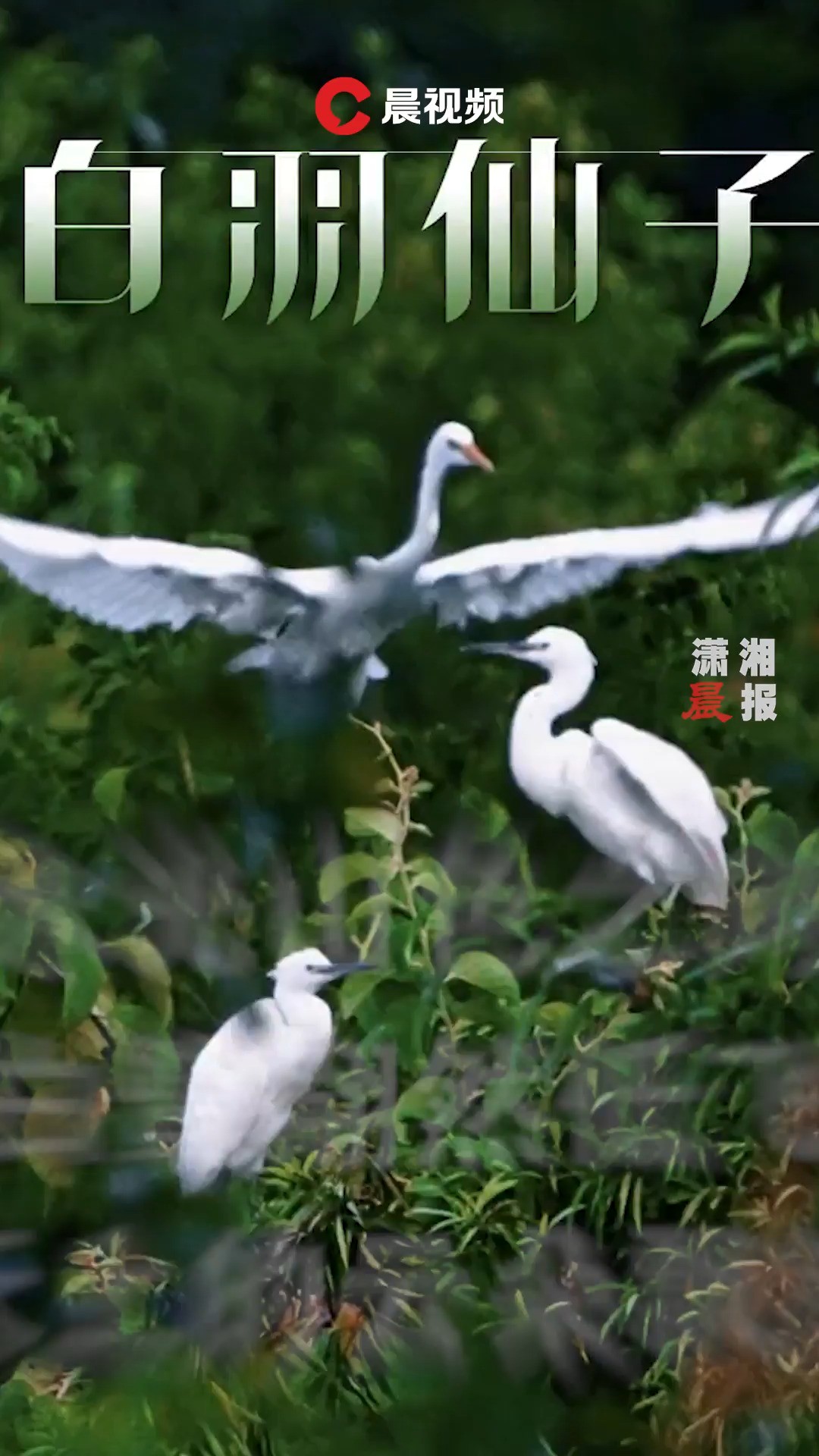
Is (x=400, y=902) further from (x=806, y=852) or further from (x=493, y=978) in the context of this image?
(x=806, y=852)

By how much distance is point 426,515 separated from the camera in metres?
1.08

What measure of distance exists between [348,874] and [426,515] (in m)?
0.28

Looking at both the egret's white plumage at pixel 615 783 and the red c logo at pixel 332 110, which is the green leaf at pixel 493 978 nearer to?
the egret's white plumage at pixel 615 783

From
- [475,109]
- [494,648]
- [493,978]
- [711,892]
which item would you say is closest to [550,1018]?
[493,978]

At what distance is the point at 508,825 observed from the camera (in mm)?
1085

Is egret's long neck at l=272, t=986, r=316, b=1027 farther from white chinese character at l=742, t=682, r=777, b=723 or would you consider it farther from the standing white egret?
white chinese character at l=742, t=682, r=777, b=723

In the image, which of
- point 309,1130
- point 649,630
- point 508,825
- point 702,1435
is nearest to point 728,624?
point 649,630

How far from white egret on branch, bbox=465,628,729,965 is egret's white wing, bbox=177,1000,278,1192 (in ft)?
0.90

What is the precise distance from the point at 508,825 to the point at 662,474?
0.96 feet

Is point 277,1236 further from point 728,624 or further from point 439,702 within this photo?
point 728,624

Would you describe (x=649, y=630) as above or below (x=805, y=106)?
below

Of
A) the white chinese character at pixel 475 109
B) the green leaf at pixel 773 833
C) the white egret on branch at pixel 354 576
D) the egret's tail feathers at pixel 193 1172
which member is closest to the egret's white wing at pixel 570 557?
the white egret on branch at pixel 354 576

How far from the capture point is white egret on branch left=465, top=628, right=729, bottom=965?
1078 mm

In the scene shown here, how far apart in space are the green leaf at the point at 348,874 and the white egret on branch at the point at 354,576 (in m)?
0.12
